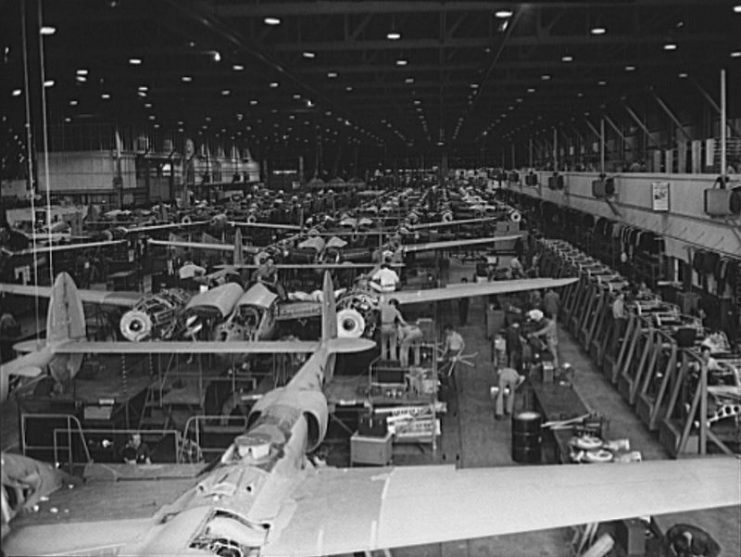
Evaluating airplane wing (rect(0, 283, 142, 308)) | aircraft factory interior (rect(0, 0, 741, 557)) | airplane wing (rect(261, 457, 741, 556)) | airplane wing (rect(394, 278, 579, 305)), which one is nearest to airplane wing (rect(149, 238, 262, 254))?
aircraft factory interior (rect(0, 0, 741, 557))

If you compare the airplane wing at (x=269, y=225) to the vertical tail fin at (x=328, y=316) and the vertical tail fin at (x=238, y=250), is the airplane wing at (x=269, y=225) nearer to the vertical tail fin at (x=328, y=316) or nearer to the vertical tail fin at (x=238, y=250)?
the vertical tail fin at (x=238, y=250)

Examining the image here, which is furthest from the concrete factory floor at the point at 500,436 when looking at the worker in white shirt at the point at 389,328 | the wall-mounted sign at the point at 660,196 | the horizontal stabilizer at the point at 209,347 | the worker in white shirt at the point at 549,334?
the wall-mounted sign at the point at 660,196

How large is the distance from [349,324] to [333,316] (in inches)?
54.6

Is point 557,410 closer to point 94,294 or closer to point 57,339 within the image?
point 94,294

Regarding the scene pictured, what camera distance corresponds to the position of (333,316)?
2023 cm

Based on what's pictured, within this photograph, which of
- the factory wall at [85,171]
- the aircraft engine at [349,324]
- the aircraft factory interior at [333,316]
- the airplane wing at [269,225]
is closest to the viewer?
the factory wall at [85,171]

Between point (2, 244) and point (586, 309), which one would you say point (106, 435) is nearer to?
point (2, 244)

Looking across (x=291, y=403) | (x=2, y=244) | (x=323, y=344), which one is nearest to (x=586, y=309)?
(x=323, y=344)

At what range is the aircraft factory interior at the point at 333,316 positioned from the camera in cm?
873

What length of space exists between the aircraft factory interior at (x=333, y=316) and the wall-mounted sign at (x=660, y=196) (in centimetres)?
16

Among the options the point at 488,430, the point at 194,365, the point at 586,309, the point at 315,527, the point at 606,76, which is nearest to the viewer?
the point at 315,527

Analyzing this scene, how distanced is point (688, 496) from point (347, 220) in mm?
35301

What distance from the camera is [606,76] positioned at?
33812mm

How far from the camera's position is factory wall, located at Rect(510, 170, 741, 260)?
23.3 m
